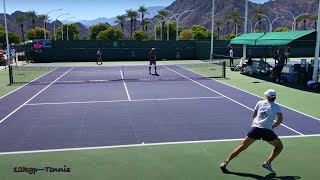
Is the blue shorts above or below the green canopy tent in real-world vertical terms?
below

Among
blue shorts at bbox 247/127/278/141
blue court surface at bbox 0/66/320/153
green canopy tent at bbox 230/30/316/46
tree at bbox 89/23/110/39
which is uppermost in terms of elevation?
tree at bbox 89/23/110/39

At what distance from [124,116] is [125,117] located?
0.16 m

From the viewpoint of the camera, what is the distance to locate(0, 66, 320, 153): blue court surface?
33.6 ft

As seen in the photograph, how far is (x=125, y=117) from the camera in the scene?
41.9 feet

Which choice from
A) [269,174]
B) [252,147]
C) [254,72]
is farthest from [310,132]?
[254,72]

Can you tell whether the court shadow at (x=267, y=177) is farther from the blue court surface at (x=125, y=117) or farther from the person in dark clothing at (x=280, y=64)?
the person in dark clothing at (x=280, y=64)

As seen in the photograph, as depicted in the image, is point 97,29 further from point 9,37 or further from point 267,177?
point 267,177

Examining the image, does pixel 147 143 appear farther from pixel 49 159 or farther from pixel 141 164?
pixel 49 159

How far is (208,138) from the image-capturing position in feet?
33.5

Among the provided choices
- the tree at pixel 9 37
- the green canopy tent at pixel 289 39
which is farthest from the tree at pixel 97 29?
the green canopy tent at pixel 289 39

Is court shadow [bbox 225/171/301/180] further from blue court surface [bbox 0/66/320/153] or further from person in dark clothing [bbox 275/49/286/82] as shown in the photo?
person in dark clothing [bbox 275/49/286/82]

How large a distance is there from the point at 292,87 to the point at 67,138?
13.7m

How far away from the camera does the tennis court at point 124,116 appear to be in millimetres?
10148

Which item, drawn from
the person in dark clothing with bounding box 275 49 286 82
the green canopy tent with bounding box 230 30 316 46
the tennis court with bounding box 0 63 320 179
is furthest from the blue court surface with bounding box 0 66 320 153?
the green canopy tent with bounding box 230 30 316 46
